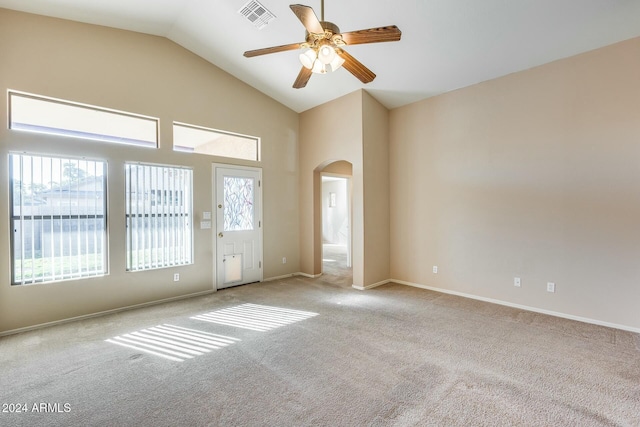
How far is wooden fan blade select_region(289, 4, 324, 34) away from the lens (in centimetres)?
196

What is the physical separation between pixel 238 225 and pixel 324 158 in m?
2.07

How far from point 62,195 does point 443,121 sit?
18.1 feet

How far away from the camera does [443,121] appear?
456 cm

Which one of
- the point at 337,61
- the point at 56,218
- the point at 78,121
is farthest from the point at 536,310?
the point at 78,121

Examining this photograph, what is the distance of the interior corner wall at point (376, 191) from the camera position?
187 inches

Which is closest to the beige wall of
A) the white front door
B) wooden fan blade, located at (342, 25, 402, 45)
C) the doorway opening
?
the white front door

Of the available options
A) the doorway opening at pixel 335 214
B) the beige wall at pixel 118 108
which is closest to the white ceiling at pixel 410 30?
the beige wall at pixel 118 108

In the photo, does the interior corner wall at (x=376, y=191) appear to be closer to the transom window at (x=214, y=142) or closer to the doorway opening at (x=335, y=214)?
the transom window at (x=214, y=142)

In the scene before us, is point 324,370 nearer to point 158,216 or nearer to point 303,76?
point 303,76

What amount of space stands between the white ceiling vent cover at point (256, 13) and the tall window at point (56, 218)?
2.73m

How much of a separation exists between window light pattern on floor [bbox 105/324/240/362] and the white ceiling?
387 centimetres

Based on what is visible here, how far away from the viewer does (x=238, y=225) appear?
5035mm

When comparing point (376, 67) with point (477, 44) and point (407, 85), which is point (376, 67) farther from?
point (477, 44)

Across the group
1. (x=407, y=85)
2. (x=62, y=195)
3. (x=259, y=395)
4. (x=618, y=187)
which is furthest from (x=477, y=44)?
(x=62, y=195)
